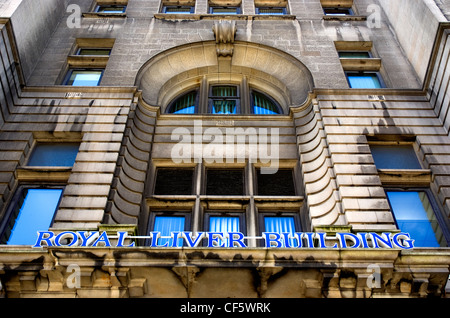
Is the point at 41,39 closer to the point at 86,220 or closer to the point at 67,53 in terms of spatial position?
the point at 67,53

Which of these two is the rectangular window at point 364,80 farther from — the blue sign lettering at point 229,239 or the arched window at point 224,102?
the blue sign lettering at point 229,239

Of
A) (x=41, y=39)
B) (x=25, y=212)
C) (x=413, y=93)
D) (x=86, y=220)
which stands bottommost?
(x=86, y=220)

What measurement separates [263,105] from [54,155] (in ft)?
29.8

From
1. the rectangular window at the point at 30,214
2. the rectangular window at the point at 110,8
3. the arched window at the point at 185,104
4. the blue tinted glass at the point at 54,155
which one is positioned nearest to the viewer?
the rectangular window at the point at 30,214

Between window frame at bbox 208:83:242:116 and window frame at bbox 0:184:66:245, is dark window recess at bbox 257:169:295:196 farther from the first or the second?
window frame at bbox 0:184:66:245

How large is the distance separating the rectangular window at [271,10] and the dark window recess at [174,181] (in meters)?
12.8

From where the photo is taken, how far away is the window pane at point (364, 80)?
19.4m

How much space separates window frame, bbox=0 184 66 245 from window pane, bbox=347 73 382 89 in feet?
41.6

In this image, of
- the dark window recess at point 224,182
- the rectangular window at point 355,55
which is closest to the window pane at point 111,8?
the rectangular window at point 355,55

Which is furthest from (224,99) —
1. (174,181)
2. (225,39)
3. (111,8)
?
(111,8)

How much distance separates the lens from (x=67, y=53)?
20391 mm

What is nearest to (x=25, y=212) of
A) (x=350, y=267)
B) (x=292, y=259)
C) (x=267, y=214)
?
(x=267, y=214)

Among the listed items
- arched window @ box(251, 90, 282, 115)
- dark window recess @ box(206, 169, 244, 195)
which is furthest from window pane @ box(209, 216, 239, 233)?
arched window @ box(251, 90, 282, 115)
